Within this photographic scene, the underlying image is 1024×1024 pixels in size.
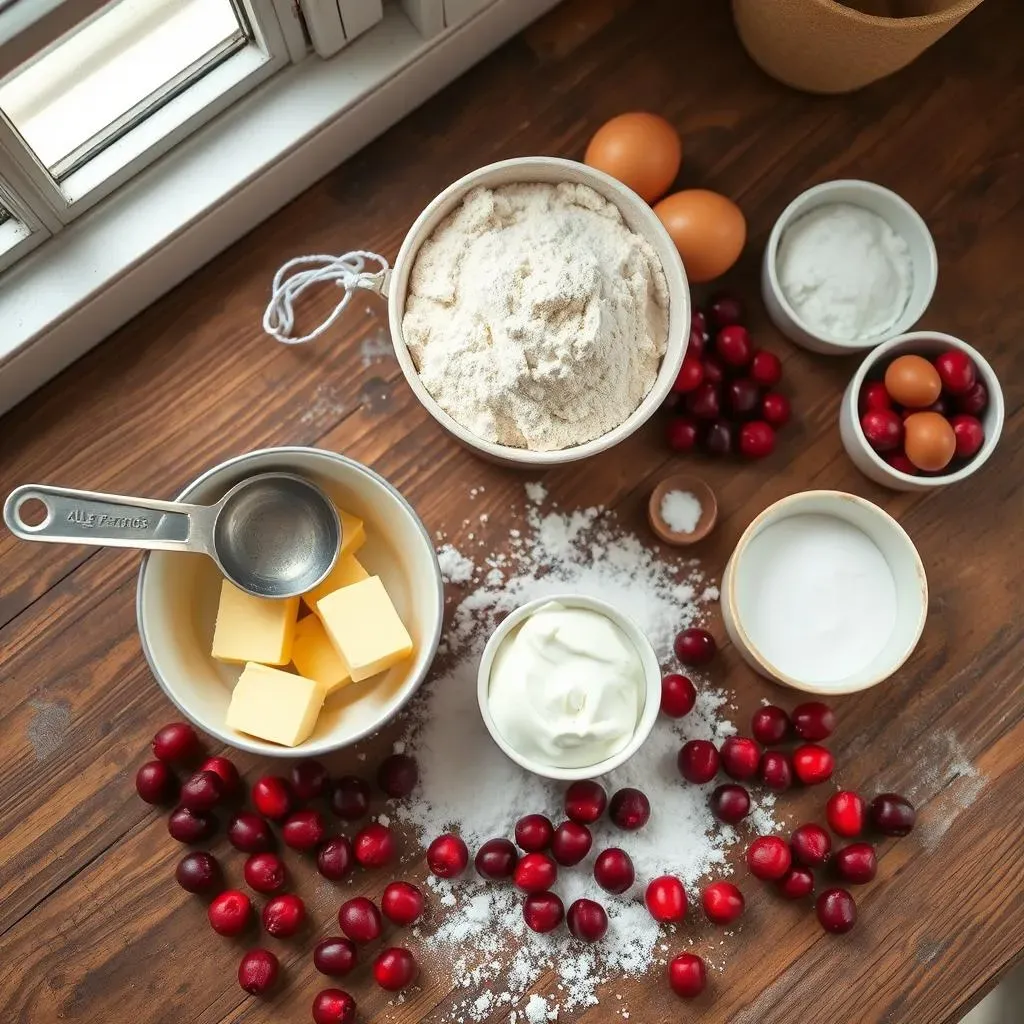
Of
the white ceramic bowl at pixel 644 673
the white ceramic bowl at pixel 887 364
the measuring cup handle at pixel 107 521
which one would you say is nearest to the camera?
the measuring cup handle at pixel 107 521

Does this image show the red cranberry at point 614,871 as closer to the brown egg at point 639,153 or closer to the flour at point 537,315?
the flour at point 537,315

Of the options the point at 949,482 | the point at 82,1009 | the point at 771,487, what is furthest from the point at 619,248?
the point at 82,1009

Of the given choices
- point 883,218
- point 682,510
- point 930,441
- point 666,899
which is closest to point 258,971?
point 666,899

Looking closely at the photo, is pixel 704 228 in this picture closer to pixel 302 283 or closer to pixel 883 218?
pixel 883 218

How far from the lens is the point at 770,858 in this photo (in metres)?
1.07

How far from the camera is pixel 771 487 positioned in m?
1.16

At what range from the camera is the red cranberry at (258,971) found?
3.37ft

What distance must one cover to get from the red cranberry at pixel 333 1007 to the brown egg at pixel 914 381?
2.82 ft

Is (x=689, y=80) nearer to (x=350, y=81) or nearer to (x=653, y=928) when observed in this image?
(x=350, y=81)

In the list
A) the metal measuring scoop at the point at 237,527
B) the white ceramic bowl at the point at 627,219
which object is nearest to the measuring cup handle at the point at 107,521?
the metal measuring scoop at the point at 237,527

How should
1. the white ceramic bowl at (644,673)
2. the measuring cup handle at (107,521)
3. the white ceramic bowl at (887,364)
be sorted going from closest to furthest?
the measuring cup handle at (107,521)
the white ceramic bowl at (644,673)
the white ceramic bowl at (887,364)

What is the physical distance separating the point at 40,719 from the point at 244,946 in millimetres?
324

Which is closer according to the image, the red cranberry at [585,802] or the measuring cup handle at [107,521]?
the measuring cup handle at [107,521]

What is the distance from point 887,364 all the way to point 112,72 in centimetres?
86
